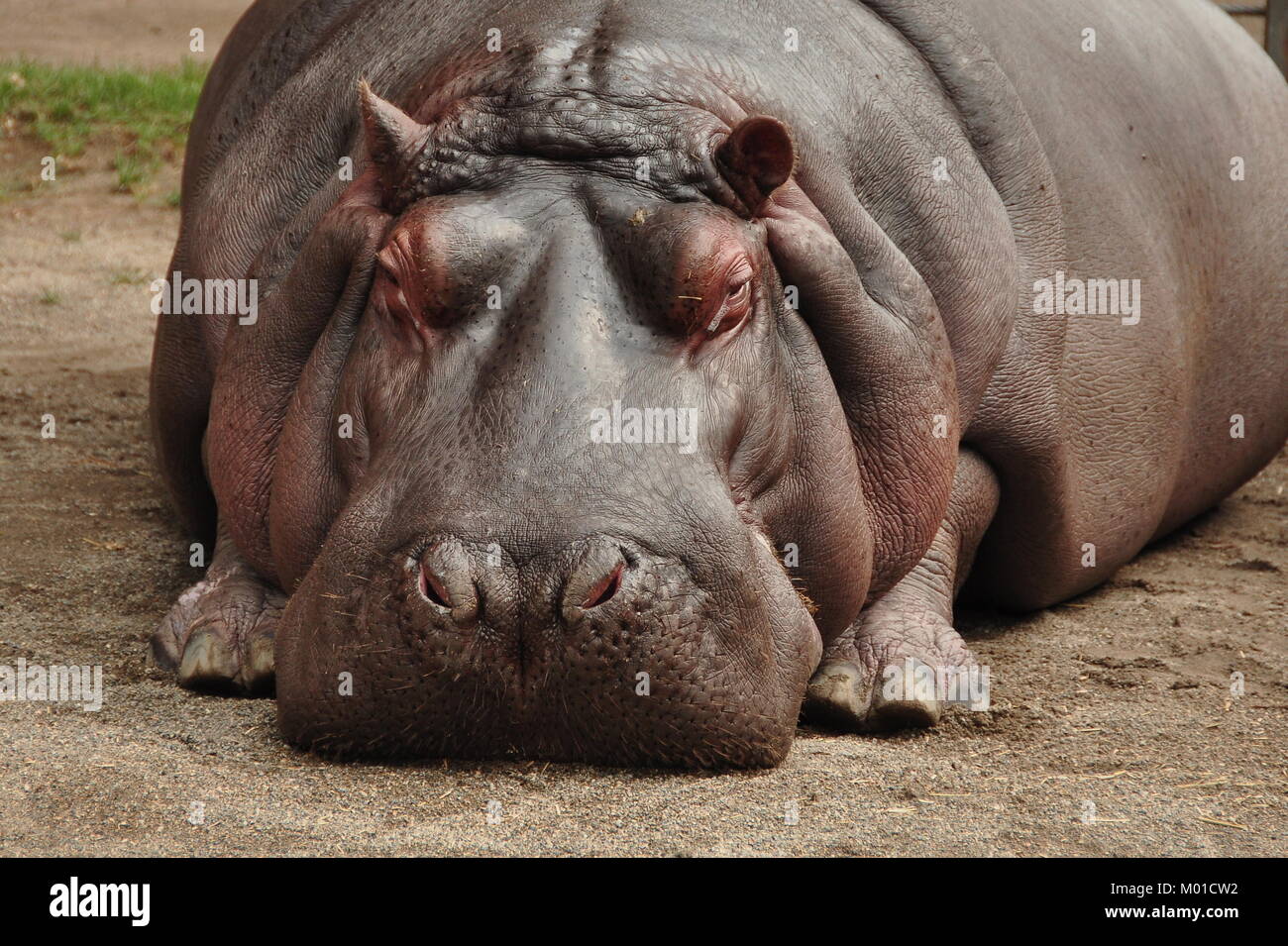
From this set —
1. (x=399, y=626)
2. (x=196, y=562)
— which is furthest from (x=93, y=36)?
(x=399, y=626)

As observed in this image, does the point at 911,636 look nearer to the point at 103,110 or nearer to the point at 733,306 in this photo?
the point at 733,306

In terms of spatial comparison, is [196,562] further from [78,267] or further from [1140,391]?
[78,267]

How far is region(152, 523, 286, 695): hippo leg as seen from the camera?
3971 millimetres

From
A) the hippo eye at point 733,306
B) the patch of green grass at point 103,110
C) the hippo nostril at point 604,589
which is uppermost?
the patch of green grass at point 103,110

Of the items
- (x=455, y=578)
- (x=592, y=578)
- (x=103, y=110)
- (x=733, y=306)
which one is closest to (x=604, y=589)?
(x=592, y=578)

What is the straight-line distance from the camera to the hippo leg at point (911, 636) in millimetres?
3914

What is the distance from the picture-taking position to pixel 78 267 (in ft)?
30.2

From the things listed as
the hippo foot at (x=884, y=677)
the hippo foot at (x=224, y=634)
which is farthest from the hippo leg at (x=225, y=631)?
the hippo foot at (x=884, y=677)

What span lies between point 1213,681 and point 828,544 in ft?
4.14

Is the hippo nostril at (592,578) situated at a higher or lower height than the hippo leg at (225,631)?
higher

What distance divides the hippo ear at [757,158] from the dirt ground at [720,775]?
3.91ft

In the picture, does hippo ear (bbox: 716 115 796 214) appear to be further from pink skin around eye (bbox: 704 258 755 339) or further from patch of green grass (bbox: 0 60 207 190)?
patch of green grass (bbox: 0 60 207 190)

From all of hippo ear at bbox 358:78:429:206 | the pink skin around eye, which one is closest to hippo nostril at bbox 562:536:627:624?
the pink skin around eye

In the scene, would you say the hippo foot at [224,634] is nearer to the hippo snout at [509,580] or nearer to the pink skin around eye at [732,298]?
the hippo snout at [509,580]
